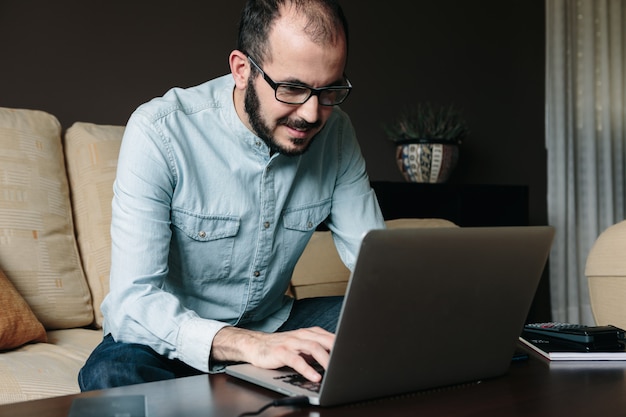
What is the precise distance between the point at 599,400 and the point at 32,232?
4.79 ft

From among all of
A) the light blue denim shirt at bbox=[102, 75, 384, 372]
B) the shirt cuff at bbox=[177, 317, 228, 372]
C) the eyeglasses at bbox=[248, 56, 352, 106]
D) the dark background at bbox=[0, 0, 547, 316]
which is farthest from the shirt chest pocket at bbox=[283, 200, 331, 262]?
the dark background at bbox=[0, 0, 547, 316]

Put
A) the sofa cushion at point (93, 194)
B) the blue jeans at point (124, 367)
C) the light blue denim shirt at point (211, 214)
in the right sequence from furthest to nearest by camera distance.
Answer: the sofa cushion at point (93, 194)
the light blue denim shirt at point (211, 214)
the blue jeans at point (124, 367)

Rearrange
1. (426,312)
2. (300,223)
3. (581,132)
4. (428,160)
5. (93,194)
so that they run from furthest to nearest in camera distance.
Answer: (581,132) < (428,160) < (93,194) < (300,223) < (426,312)

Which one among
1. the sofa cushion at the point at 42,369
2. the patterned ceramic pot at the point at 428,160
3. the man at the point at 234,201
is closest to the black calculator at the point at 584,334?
the man at the point at 234,201

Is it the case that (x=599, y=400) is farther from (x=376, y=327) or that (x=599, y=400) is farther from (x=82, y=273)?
(x=82, y=273)

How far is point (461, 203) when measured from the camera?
10.2 ft

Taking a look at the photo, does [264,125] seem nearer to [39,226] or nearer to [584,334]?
[584,334]

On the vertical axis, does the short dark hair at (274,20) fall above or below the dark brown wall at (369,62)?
below

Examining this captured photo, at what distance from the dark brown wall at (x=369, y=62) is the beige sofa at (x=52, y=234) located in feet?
1.11

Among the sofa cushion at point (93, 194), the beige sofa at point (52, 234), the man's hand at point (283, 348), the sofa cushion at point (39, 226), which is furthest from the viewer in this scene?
the sofa cushion at point (93, 194)

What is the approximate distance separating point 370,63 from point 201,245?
2.10 metres

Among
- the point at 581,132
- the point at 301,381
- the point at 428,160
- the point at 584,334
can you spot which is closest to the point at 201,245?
the point at 301,381

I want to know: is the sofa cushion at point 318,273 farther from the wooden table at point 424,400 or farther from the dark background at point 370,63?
the wooden table at point 424,400

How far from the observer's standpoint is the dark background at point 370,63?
2.41 meters
